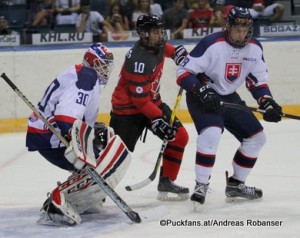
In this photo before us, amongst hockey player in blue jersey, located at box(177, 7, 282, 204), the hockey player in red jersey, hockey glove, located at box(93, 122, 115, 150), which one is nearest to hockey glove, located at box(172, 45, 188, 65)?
the hockey player in red jersey

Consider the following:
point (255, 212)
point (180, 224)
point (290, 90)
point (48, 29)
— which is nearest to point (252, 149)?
point (255, 212)

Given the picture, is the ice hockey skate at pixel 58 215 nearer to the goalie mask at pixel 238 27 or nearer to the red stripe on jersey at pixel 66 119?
the red stripe on jersey at pixel 66 119

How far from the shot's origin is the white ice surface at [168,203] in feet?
12.9

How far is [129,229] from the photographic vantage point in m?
3.96

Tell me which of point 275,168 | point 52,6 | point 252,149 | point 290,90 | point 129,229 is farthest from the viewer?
point 52,6

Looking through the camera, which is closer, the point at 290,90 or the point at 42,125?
the point at 42,125

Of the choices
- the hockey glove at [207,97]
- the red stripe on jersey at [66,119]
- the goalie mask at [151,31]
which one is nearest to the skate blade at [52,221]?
the red stripe on jersey at [66,119]

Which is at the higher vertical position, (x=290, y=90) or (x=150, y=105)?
(x=150, y=105)

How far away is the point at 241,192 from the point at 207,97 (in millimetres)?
629

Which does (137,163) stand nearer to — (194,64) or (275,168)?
(275,168)

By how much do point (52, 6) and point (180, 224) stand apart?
4334mm

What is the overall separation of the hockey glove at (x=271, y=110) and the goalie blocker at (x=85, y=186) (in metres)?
0.77

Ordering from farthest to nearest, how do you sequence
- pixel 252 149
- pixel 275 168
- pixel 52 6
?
pixel 52 6
pixel 275 168
pixel 252 149

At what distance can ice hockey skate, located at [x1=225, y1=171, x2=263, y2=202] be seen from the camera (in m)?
4.60
